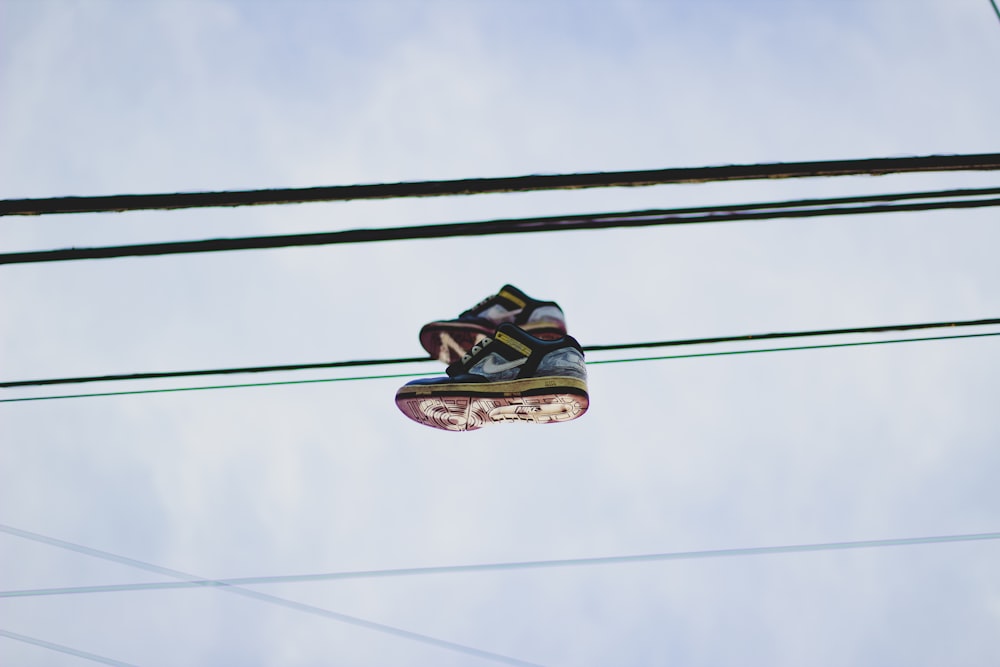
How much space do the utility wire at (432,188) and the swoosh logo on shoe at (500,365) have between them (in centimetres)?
151

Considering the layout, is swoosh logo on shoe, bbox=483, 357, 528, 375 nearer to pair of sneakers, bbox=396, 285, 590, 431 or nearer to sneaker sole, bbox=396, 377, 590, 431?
pair of sneakers, bbox=396, 285, 590, 431

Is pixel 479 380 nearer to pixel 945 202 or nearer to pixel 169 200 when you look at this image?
pixel 169 200

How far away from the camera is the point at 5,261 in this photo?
2.45 meters

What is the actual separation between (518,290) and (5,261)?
2611mm

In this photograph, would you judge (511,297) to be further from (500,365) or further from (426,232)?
(426,232)

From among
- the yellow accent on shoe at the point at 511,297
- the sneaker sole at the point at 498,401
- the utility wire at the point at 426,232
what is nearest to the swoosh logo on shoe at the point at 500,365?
the sneaker sole at the point at 498,401

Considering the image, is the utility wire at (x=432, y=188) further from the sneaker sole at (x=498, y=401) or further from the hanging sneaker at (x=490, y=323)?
the hanging sneaker at (x=490, y=323)

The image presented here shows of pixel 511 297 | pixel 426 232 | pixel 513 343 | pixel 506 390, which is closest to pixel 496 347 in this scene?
pixel 513 343

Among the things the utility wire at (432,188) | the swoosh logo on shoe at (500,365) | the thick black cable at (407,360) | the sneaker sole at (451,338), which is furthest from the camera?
the sneaker sole at (451,338)

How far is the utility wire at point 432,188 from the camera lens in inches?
88.0

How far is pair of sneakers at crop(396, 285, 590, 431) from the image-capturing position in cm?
343

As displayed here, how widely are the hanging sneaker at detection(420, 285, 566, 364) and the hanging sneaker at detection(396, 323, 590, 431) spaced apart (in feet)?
0.66

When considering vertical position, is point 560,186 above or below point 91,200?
above

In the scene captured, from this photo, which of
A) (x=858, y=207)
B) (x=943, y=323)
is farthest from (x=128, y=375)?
(x=943, y=323)
